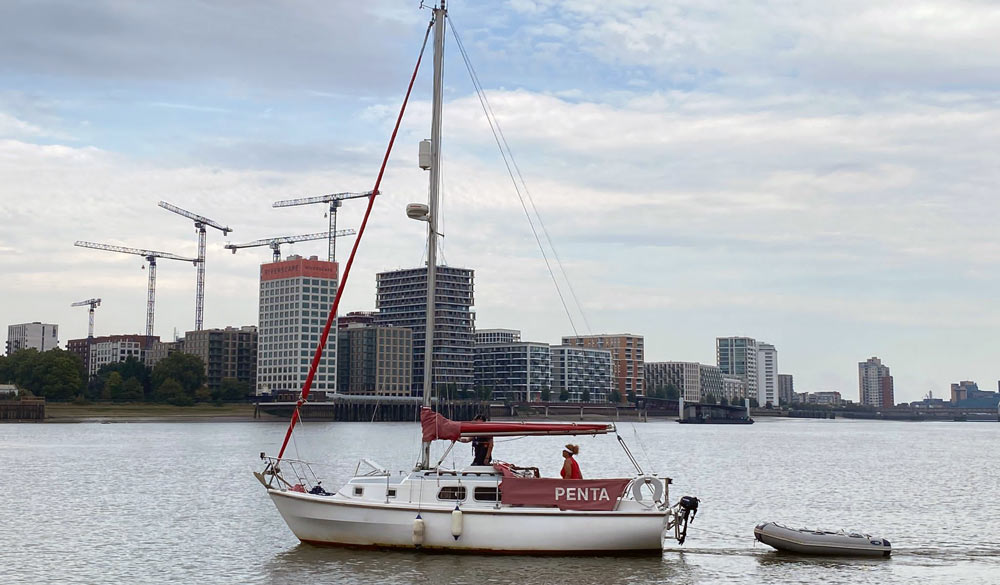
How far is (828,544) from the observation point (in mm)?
33156

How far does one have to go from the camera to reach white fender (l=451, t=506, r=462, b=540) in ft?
101

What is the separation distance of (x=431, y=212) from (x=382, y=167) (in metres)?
4.12

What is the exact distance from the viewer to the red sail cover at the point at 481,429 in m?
32.1

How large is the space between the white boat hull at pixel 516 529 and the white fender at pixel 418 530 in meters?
0.10

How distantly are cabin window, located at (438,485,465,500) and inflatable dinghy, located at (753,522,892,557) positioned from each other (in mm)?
10572

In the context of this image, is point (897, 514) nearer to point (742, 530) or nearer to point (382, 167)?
point (742, 530)

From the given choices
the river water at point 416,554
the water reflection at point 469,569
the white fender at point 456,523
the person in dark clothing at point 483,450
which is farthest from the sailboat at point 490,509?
the person in dark clothing at point 483,450

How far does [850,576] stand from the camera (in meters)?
30.4

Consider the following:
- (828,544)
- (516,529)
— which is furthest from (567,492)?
(828,544)

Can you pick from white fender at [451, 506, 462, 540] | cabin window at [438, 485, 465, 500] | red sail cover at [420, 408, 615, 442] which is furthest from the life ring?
white fender at [451, 506, 462, 540]

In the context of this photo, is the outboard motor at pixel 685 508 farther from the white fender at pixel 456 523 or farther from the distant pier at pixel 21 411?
the distant pier at pixel 21 411

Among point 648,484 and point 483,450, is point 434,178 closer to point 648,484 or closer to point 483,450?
point 483,450

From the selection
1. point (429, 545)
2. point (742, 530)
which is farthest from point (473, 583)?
point (742, 530)

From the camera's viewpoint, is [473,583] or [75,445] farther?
[75,445]
